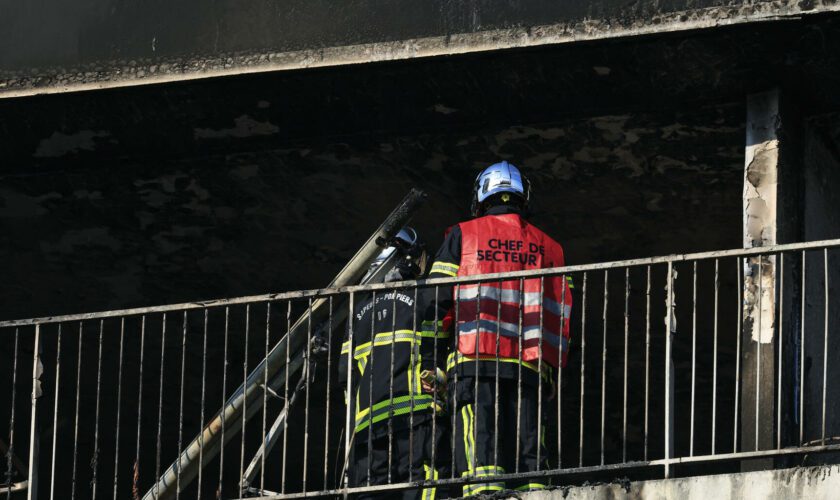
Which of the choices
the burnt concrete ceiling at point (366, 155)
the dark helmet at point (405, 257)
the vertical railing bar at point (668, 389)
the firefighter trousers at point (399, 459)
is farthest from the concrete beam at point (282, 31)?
the firefighter trousers at point (399, 459)

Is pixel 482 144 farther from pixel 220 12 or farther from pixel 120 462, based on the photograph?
pixel 120 462

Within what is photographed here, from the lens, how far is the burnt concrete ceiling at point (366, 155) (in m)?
12.6

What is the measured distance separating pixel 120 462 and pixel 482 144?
5.91m

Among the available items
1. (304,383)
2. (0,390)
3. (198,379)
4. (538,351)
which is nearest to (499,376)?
(538,351)

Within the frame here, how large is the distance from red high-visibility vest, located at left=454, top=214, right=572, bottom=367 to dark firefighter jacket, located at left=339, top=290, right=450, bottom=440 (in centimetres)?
26

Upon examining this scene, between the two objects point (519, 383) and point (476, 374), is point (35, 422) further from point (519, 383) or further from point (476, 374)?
point (519, 383)

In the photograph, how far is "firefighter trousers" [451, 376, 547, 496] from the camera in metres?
11.3

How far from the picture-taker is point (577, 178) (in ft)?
45.2

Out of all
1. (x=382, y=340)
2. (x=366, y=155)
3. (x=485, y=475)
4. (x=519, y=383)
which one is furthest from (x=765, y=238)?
(x=366, y=155)

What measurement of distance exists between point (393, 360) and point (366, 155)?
221cm

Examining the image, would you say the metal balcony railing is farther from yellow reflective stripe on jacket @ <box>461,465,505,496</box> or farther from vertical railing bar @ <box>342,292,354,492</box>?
yellow reflective stripe on jacket @ <box>461,465,505,496</box>

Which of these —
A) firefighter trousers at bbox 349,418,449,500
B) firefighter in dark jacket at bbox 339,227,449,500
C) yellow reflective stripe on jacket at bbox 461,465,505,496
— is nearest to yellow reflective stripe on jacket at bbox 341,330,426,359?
firefighter in dark jacket at bbox 339,227,449,500

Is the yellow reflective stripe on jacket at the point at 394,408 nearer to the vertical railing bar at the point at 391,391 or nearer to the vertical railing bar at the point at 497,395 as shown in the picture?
the vertical railing bar at the point at 391,391

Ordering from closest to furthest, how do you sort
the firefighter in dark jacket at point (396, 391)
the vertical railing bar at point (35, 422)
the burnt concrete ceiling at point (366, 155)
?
1. the firefighter in dark jacket at point (396, 391)
2. the vertical railing bar at point (35, 422)
3. the burnt concrete ceiling at point (366, 155)
